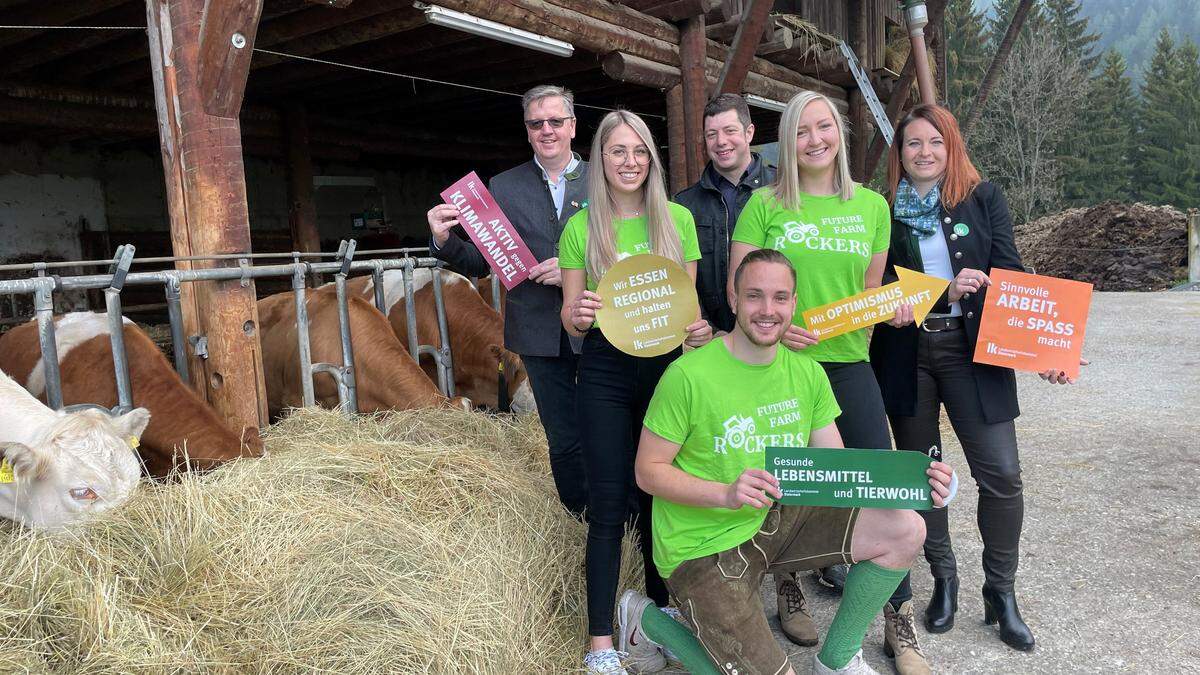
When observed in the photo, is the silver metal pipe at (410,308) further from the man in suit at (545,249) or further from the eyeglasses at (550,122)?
the eyeglasses at (550,122)

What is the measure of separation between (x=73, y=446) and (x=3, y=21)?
4.61 m

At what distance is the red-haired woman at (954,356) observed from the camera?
287cm

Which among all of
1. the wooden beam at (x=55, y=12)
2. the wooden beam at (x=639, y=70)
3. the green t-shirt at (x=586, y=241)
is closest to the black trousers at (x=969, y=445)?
the green t-shirt at (x=586, y=241)

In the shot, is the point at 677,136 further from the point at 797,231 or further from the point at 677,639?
the point at 677,639

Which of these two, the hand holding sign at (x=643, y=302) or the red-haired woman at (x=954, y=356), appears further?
the red-haired woman at (x=954, y=356)

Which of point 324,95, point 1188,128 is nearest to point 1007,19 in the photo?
point 1188,128

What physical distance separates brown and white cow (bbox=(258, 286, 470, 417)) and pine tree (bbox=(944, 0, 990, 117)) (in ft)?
143

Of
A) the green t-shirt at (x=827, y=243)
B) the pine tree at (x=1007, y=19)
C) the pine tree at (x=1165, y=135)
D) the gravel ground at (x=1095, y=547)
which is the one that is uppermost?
the pine tree at (x=1007, y=19)

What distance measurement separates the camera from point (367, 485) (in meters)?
3.26

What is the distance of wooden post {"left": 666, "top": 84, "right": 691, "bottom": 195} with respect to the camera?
7.46 m

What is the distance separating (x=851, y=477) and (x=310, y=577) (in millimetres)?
1614

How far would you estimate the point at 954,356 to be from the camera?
9.55 ft

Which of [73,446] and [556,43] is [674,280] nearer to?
[73,446]

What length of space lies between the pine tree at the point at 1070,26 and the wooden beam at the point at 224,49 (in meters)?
54.8
